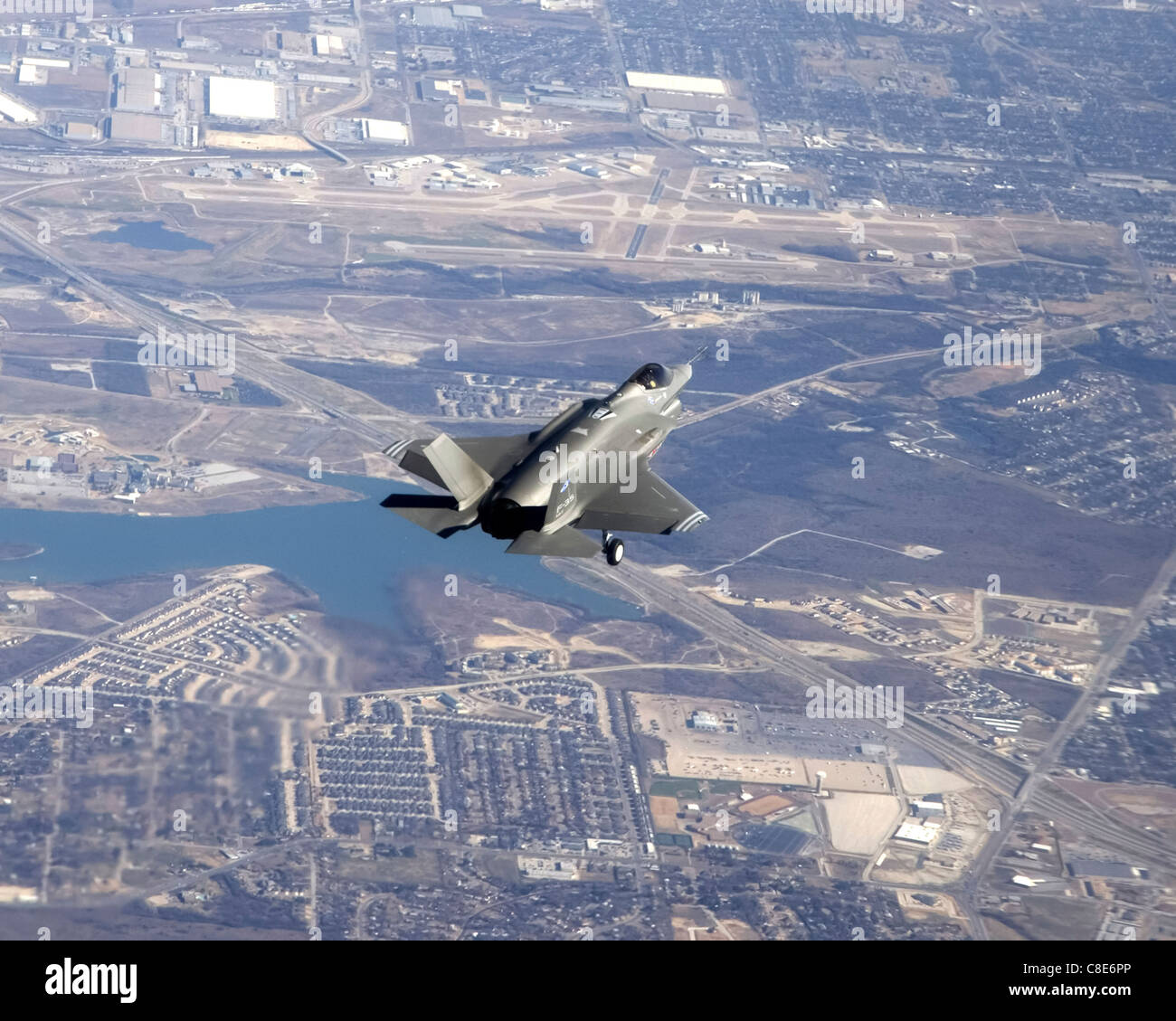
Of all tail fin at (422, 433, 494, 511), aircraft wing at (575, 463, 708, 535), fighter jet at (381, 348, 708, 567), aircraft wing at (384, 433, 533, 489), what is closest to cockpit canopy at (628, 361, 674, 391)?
fighter jet at (381, 348, 708, 567)

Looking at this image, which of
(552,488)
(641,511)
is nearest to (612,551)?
(641,511)

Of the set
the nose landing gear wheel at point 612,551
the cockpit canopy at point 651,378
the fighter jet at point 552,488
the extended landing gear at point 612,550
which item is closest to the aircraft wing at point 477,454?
the fighter jet at point 552,488

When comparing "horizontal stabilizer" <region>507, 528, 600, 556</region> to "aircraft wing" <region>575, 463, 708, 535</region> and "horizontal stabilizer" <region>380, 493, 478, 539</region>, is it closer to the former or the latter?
"aircraft wing" <region>575, 463, 708, 535</region>

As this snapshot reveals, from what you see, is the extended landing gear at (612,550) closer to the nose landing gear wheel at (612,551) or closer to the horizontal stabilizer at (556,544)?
the nose landing gear wheel at (612,551)

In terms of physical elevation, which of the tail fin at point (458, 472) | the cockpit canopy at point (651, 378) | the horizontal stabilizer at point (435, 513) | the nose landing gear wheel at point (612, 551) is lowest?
the nose landing gear wheel at point (612, 551)

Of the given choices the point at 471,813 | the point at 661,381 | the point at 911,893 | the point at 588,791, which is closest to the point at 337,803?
the point at 471,813

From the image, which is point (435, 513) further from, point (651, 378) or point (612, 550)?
point (651, 378)
